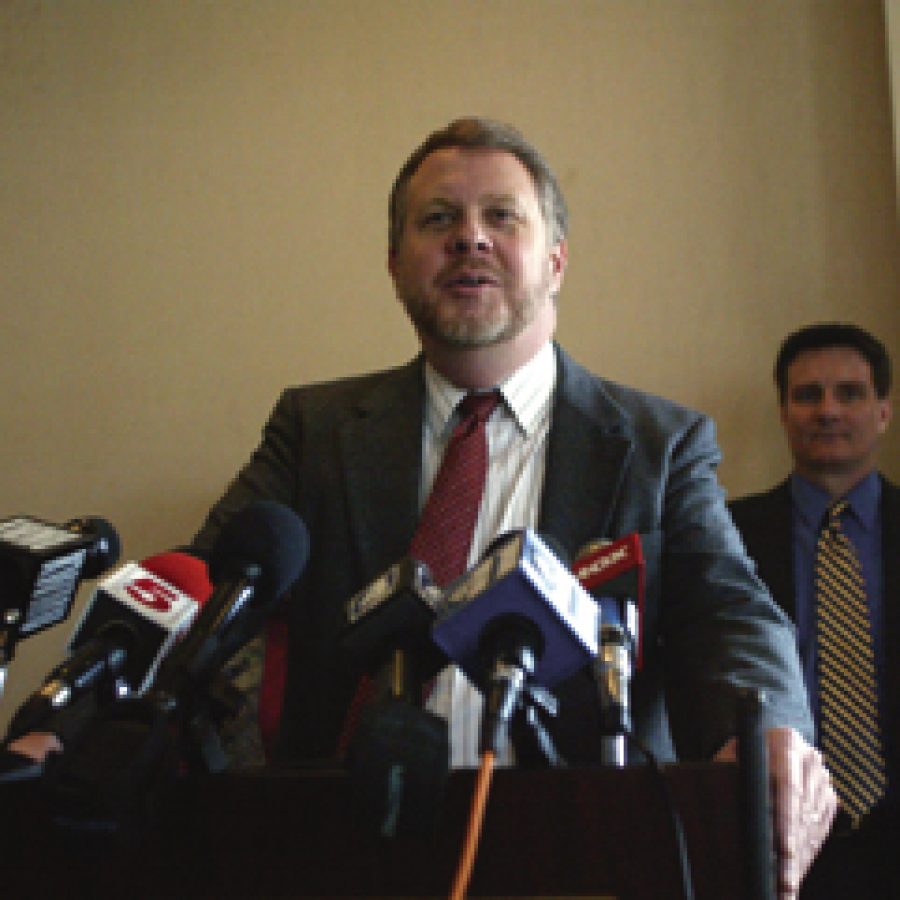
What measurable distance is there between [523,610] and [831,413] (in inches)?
74.4

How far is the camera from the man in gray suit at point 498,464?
51.3 inches

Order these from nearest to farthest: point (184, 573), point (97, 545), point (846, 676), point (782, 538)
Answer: point (97, 545) < point (184, 573) < point (846, 676) < point (782, 538)

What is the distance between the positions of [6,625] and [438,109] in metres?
2.12

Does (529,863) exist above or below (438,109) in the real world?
below

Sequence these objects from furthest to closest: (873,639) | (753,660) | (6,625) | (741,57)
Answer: (741,57)
(873,639)
(753,660)
(6,625)

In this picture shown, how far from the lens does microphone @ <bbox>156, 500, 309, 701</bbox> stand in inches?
30.3

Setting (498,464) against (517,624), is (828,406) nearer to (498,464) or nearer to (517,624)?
(498,464)

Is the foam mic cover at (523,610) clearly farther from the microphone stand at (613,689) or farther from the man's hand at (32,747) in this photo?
the man's hand at (32,747)

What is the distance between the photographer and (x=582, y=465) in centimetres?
147

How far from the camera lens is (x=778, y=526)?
2.36 m

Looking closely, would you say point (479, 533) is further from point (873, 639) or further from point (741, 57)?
point (741, 57)

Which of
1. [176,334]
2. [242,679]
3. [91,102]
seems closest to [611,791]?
[242,679]

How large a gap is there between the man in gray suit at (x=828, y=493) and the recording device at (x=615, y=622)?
1.46 meters

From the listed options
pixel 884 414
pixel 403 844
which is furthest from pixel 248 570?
pixel 884 414
